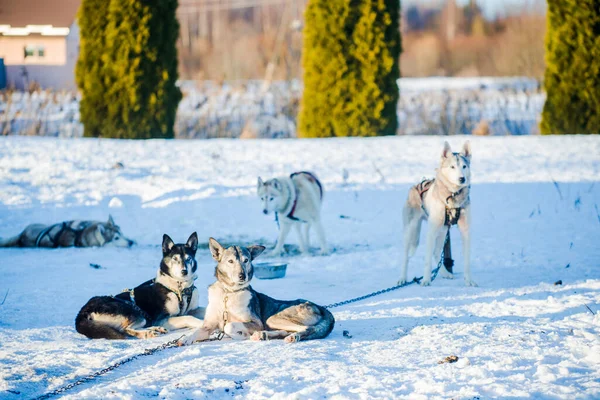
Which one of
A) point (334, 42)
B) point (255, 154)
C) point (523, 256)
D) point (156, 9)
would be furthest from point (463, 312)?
point (156, 9)

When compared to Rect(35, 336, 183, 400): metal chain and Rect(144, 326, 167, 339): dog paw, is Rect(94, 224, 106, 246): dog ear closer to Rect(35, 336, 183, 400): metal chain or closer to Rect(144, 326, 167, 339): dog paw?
Rect(144, 326, 167, 339): dog paw

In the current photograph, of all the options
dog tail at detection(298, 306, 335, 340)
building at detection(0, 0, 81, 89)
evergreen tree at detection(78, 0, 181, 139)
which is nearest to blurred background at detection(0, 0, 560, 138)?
building at detection(0, 0, 81, 89)

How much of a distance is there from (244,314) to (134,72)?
11869 millimetres

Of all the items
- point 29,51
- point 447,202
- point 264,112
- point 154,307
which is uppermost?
point 29,51

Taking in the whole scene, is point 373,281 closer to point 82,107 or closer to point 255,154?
point 255,154

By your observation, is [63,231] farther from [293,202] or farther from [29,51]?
[29,51]

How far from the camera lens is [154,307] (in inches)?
251

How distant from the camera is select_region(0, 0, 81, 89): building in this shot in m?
20.8

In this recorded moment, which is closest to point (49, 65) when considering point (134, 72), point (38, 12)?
point (38, 12)

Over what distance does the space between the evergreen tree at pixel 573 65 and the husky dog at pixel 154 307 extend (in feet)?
41.4

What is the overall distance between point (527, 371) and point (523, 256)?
508cm

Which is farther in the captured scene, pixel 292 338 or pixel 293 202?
pixel 293 202

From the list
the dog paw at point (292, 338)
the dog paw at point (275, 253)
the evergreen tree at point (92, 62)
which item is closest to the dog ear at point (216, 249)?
the dog paw at point (292, 338)

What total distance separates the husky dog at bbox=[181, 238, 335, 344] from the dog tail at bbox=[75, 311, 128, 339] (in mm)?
706
